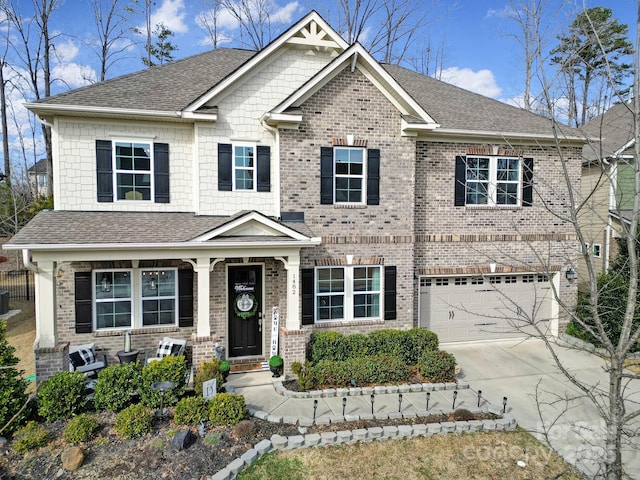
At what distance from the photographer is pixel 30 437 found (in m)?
7.05

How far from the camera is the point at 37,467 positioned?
667cm

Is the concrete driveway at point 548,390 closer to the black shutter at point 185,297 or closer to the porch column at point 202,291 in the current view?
the porch column at point 202,291

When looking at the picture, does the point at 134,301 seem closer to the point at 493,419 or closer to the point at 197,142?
the point at 197,142

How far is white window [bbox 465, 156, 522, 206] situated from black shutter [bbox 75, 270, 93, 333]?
35.2ft

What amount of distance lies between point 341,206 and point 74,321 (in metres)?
7.31

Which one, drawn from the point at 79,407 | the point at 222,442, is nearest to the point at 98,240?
the point at 79,407

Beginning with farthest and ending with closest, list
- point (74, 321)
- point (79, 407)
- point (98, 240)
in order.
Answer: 1. point (74, 321)
2. point (98, 240)
3. point (79, 407)

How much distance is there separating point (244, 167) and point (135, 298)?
14.4 feet

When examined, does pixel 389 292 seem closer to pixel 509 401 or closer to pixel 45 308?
pixel 509 401

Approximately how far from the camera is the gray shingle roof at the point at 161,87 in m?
10.7

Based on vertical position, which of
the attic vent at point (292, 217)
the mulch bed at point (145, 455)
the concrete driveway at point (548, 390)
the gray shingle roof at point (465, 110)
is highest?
the gray shingle roof at point (465, 110)

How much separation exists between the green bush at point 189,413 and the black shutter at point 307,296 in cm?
385

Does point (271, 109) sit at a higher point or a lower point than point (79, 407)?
higher

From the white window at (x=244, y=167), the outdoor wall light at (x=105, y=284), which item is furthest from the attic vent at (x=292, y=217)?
the outdoor wall light at (x=105, y=284)
